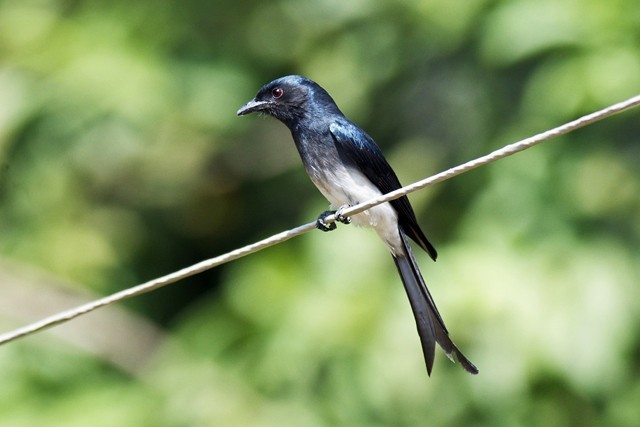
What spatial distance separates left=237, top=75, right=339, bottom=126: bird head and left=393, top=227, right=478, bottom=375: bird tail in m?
0.65

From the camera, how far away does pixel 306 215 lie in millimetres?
6516

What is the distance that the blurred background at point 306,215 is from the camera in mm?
5648

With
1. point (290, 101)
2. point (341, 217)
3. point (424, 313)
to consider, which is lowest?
point (424, 313)

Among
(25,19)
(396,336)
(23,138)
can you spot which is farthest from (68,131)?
(396,336)

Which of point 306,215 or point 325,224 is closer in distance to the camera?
point 325,224

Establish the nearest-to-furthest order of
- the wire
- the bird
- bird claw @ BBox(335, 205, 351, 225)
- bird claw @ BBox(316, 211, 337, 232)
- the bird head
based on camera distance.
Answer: the wire, bird claw @ BBox(316, 211, 337, 232), bird claw @ BBox(335, 205, 351, 225), the bird, the bird head

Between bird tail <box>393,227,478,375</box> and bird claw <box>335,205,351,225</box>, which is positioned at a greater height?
bird claw <box>335,205,351,225</box>

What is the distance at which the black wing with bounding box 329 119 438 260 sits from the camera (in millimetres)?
4699

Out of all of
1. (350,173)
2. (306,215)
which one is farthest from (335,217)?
(306,215)

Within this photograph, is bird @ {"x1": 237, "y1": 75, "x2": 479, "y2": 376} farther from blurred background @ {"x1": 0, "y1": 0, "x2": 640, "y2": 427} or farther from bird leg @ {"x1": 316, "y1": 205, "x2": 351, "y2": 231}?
blurred background @ {"x1": 0, "y1": 0, "x2": 640, "y2": 427}

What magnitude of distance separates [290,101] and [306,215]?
1610mm

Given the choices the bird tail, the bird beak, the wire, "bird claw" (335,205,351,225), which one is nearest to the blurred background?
the bird tail

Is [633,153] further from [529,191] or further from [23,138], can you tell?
[23,138]

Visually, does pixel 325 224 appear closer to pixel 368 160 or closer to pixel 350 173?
pixel 350 173
